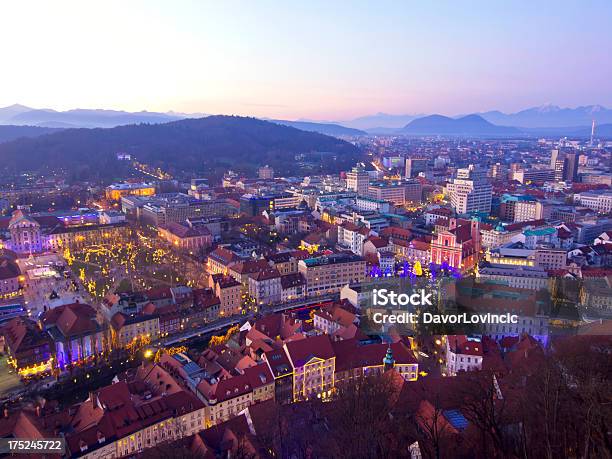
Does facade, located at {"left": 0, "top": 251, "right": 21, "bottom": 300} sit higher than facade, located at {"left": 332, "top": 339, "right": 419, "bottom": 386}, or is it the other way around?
facade, located at {"left": 332, "top": 339, "right": 419, "bottom": 386}

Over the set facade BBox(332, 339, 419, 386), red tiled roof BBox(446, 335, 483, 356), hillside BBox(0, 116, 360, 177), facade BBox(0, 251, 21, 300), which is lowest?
facade BBox(0, 251, 21, 300)

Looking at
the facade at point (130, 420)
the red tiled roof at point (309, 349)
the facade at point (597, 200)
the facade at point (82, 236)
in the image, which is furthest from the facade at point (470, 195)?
the facade at point (130, 420)

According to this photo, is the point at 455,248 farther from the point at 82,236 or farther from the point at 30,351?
the point at 82,236

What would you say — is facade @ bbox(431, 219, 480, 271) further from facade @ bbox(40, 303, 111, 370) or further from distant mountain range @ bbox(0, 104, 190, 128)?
distant mountain range @ bbox(0, 104, 190, 128)

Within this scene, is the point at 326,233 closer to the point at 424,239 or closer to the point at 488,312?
the point at 424,239

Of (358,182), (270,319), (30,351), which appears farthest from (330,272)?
(358,182)

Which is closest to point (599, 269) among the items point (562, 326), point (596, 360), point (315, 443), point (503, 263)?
point (503, 263)

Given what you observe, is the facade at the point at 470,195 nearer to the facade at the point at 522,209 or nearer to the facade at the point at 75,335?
the facade at the point at 522,209

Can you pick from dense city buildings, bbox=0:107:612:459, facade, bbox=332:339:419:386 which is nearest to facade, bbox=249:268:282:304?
dense city buildings, bbox=0:107:612:459
